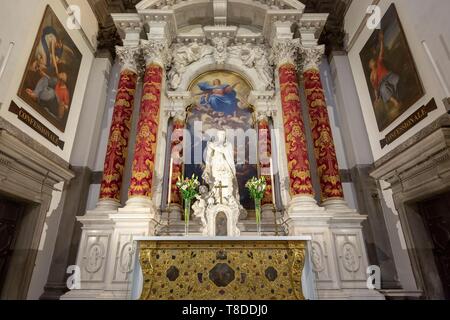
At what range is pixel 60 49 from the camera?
245 inches

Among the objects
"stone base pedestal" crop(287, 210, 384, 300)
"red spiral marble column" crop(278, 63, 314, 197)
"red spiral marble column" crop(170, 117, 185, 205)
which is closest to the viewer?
"stone base pedestal" crop(287, 210, 384, 300)

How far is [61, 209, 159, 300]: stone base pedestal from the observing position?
466cm

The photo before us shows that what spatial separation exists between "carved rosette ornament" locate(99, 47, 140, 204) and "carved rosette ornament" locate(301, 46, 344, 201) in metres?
4.51

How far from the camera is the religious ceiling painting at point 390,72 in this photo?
5.25 m

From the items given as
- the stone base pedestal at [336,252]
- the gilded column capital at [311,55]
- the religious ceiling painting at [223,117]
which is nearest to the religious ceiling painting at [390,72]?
the gilded column capital at [311,55]

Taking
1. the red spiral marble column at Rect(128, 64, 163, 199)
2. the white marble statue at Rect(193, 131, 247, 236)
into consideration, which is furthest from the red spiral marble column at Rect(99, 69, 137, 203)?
the white marble statue at Rect(193, 131, 247, 236)

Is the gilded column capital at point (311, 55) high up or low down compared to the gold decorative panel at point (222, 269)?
up

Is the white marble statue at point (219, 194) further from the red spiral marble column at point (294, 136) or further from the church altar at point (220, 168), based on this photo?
the red spiral marble column at point (294, 136)

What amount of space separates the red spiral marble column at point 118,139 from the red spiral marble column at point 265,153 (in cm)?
332

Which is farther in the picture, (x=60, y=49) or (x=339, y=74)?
(x=339, y=74)

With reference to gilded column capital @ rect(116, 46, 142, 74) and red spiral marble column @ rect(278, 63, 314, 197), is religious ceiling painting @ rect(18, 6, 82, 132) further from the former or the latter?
red spiral marble column @ rect(278, 63, 314, 197)

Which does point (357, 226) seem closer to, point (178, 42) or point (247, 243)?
point (247, 243)

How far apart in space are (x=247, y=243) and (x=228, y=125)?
3607 millimetres

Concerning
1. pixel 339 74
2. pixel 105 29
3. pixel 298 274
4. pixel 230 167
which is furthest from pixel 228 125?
pixel 105 29
